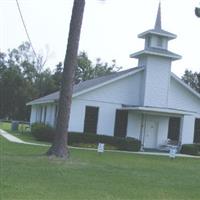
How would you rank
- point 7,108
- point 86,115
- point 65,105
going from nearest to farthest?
point 65,105 < point 86,115 < point 7,108

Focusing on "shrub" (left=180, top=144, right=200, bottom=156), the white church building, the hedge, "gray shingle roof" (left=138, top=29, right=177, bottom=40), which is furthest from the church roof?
the hedge

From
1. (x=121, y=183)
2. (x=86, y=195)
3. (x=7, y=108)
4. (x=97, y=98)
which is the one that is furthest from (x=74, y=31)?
(x=7, y=108)

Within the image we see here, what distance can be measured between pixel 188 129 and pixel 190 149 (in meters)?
3.56

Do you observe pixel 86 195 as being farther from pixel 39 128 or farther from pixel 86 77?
pixel 86 77

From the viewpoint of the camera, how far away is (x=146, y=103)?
32312 millimetres

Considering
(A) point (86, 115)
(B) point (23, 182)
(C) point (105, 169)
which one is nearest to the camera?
(B) point (23, 182)

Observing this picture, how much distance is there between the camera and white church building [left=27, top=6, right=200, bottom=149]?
3150cm

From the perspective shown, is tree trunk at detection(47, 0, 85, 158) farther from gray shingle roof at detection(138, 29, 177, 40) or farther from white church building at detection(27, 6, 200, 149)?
gray shingle roof at detection(138, 29, 177, 40)

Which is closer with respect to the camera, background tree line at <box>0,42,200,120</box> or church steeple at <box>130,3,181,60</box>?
church steeple at <box>130,3,181,60</box>

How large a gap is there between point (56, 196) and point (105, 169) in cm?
580

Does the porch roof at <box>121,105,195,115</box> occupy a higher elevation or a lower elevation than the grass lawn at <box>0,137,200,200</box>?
higher

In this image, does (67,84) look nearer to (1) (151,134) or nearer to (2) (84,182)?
(2) (84,182)

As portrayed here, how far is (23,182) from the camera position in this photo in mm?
11680

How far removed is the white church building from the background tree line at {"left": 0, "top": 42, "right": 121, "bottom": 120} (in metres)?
36.5
